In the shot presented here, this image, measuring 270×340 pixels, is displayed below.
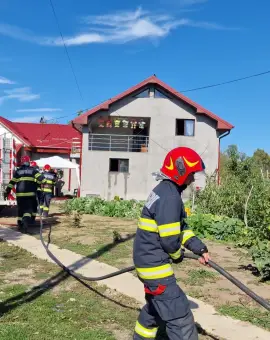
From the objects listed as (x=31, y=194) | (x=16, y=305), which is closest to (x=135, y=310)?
(x=16, y=305)

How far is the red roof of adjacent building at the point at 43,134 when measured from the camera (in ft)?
99.8

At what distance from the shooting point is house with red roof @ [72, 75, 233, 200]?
81.0 ft

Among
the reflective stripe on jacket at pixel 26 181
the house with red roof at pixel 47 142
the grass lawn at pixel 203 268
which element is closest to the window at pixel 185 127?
the house with red roof at pixel 47 142

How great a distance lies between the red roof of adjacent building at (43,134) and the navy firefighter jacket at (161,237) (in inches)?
1050

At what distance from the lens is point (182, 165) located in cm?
338

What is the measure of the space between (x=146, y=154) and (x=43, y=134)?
1134cm

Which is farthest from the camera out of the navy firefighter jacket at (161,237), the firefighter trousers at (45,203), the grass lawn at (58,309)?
the firefighter trousers at (45,203)

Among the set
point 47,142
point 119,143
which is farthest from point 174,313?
point 47,142

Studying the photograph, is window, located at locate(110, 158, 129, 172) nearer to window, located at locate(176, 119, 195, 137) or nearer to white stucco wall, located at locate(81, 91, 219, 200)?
white stucco wall, located at locate(81, 91, 219, 200)

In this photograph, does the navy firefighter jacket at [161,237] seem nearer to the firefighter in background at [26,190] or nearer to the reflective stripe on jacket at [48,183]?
the firefighter in background at [26,190]

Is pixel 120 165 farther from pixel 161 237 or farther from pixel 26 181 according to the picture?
pixel 161 237

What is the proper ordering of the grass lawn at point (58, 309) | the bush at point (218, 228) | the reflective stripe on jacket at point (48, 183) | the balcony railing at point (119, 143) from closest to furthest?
the grass lawn at point (58, 309), the bush at point (218, 228), the reflective stripe on jacket at point (48, 183), the balcony railing at point (119, 143)

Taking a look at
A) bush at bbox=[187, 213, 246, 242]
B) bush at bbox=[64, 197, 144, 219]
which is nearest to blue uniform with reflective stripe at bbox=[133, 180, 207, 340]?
bush at bbox=[187, 213, 246, 242]

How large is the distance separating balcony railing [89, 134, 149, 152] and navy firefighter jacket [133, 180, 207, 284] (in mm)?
22064
